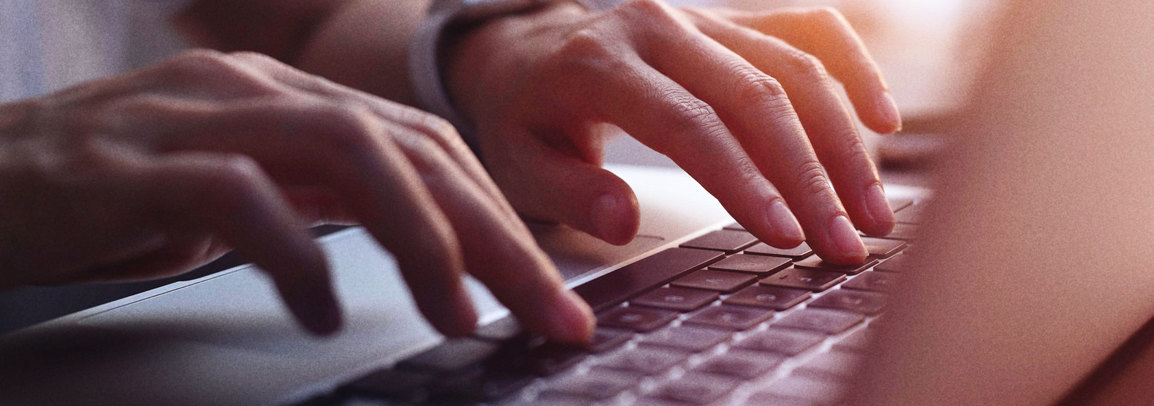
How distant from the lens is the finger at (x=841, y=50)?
0.68 meters

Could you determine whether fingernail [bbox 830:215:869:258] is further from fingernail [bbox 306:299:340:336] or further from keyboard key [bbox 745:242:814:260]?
fingernail [bbox 306:299:340:336]

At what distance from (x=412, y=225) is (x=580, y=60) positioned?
0.30 metres

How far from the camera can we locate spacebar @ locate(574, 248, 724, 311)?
389 mm

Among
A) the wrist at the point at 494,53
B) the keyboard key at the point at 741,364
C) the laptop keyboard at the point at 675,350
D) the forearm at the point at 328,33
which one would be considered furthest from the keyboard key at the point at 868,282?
the forearm at the point at 328,33

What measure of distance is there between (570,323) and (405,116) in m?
0.14

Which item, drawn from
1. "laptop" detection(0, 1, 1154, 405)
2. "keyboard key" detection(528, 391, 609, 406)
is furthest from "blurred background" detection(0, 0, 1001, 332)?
"keyboard key" detection(528, 391, 609, 406)

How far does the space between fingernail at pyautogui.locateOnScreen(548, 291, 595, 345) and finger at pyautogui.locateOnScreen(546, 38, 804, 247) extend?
0.58 feet

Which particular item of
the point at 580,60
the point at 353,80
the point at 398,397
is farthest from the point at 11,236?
the point at 353,80

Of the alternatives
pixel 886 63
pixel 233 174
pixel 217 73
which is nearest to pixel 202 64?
pixel 217 73

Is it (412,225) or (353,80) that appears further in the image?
(353,80)

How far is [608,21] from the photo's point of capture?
2.04ft

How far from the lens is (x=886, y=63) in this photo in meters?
2.17

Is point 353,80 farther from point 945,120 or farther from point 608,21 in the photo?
point 945,120

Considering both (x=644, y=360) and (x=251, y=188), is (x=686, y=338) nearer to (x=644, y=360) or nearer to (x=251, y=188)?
(x=644, y=360)
